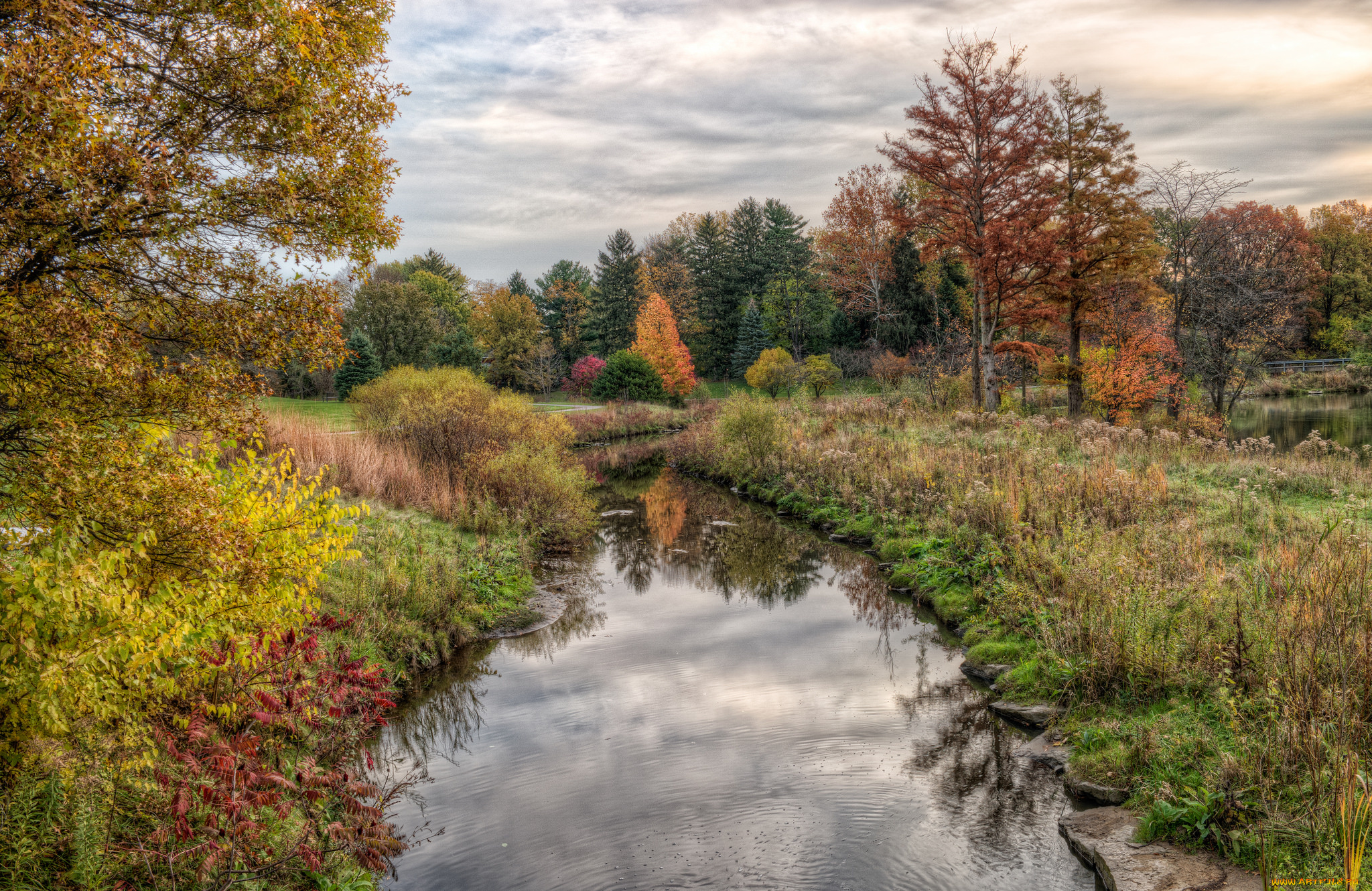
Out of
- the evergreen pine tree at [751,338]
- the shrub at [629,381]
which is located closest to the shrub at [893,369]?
the shrub at [629,381]

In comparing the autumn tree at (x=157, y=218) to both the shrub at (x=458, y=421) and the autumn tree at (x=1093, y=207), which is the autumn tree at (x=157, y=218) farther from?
the autumn tree at (x=1093, y=207)

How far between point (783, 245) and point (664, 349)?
16219mm

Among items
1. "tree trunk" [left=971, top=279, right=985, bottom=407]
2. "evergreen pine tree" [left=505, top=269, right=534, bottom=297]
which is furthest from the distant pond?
"evergreen pine tree" [left=505, top=269, right=534, bottom=297]

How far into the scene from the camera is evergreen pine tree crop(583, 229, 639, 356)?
53094mm

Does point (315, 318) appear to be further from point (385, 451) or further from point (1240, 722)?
point (385, 451)

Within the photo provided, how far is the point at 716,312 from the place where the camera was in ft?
182

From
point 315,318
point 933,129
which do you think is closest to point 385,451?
point 315,318

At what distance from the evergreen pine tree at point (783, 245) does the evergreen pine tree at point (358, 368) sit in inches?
1061

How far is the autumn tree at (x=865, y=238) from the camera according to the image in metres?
41.4

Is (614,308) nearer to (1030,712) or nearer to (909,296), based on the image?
(909,296)

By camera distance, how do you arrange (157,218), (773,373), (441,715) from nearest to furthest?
1. (157,218)
2. (441,715)
3. (773,373)

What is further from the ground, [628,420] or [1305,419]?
[628,420]

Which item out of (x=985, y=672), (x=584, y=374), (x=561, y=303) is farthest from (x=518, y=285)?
(x=985, y=672)

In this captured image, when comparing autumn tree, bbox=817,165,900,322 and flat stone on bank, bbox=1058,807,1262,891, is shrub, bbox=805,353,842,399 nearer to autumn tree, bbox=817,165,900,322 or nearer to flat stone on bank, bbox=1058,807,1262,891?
autumn tree, bbox=817,165,900,322
